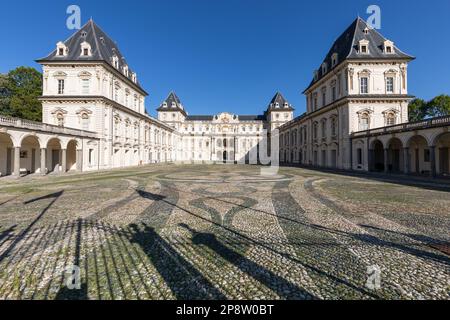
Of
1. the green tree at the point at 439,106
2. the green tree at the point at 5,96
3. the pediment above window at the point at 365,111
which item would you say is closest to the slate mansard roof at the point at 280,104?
the green tree at the point at 439,106

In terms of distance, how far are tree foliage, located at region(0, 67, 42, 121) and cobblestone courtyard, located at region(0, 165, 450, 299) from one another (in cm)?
3500

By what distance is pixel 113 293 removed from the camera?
2941 mm

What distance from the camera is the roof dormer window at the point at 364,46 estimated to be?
27098mm

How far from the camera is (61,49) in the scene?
29.0m

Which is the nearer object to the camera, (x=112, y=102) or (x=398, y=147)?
(x=398, y=147)

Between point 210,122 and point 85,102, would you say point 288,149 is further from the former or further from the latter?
point 85,102

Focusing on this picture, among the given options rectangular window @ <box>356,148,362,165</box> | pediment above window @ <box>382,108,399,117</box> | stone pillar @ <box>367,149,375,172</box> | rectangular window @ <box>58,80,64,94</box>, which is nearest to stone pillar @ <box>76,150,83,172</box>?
rectangular window @ <box>58,80,64,94</box>

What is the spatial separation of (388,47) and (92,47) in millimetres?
42701

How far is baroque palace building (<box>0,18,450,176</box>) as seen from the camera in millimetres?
21219

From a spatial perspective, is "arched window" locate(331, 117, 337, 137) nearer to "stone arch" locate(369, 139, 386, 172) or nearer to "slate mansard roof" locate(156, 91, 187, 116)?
"stone arch" locate(369, 139, 386, 172)
